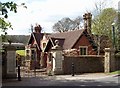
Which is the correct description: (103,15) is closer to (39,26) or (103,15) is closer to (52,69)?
(39,26)

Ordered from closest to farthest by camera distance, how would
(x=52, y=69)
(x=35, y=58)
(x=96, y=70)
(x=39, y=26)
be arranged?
1. (x=52, y=69)
2. (x=96, y=70)
3. (x=35, y=58)
4. (x=39, y=26)

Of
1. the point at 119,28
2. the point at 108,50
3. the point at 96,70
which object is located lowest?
the point at 96,70

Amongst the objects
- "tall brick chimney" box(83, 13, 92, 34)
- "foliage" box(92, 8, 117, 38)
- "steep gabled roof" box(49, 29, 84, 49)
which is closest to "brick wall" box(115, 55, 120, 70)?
"steep gabled roof" box(49, 29, 84, 49)

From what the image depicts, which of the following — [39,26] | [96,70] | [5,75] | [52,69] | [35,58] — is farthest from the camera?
[39,26]

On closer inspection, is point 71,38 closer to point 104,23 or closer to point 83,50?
point 83,50

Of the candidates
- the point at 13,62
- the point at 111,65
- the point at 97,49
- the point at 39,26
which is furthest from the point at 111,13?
the point at 13,62

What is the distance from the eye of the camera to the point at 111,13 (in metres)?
39.3

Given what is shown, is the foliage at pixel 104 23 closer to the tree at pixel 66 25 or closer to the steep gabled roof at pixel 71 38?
the steep gabled roof at pixel 71 38

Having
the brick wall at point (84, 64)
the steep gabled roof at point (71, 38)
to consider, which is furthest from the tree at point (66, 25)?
the brick wall at point (84, 64)

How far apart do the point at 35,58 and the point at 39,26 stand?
5.77m

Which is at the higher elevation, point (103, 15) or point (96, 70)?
point (103, 15)

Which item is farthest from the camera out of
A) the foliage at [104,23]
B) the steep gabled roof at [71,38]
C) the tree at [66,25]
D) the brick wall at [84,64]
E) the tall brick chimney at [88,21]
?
the tree at [66,25]

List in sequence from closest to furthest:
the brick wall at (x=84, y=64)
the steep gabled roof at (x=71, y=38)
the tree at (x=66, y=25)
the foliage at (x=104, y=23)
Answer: the brick wall at (x=84, y=64) < the steep gabled roof at (x=71, y=38) < the foliage at (x=104, y=23) < the tree at (x=66, y=25)

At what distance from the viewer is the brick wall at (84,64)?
26625 millimetres
